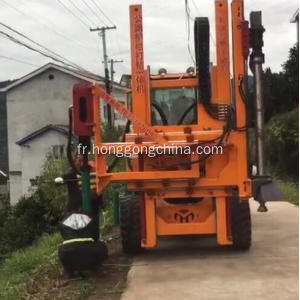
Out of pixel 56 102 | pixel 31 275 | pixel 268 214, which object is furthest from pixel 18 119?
pixel 31 275

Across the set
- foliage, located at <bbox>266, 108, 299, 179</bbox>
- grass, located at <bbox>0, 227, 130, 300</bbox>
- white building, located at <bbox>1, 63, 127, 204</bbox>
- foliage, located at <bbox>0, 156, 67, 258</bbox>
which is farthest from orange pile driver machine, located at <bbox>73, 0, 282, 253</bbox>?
white building, located at <bbox>1, 63, 127, 204</bbox>

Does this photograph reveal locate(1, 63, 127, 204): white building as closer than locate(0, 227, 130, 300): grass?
No

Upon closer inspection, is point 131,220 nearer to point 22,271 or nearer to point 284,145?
point 22,271

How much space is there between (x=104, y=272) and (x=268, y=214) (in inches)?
243

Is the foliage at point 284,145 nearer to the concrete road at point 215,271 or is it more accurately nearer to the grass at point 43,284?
the concrete road at point 215,271

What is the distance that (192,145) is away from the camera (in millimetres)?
8203

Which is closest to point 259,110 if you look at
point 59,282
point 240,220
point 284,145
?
point 240,220

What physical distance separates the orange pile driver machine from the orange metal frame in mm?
13

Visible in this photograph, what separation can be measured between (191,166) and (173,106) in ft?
4.61

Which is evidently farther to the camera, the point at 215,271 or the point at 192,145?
the point at 192,145

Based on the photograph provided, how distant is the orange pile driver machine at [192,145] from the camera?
7.88 m

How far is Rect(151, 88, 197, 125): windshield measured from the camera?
30.6 feet

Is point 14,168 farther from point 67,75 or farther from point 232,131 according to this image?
point 232,131

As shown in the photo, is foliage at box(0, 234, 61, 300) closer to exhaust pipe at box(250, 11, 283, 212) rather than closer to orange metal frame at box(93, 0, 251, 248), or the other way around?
orange metal frame at box(93, 0, 251, 248)
